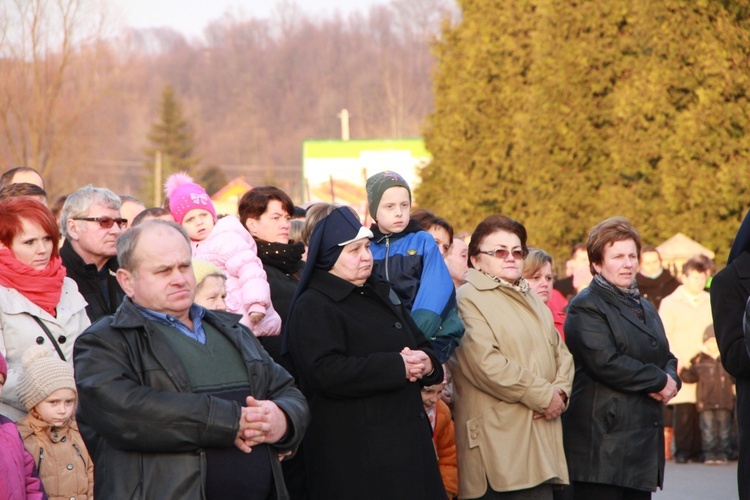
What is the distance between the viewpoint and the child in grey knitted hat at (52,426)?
194 inches

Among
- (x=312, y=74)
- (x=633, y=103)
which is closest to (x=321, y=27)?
(x=312, y=74)

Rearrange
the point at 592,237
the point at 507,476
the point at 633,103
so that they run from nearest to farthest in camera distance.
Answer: the point at 507,476, the point at 592,237, the point at 633,103

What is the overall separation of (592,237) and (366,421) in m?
2.28

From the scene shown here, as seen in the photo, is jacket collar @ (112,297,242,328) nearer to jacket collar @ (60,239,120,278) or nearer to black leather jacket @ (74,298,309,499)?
black leather jacket @ (74,298,309,499)

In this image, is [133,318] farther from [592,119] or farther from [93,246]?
[592,119]

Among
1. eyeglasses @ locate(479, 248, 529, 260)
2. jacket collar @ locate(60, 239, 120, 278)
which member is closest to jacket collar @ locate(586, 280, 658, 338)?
eyeglasses @ locate(479, 248, 529, 260)

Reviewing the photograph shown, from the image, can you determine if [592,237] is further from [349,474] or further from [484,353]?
[349,474]

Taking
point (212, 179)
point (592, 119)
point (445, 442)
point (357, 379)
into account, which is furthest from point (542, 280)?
point (212, 179)

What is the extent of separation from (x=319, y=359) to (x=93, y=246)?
5.61ft

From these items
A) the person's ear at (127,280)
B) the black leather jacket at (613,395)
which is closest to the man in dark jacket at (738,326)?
the black leather jacket at (613,395)

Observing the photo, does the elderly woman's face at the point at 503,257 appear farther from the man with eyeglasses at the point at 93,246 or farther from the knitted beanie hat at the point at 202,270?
the man with eyeglasses at the point at 93,246

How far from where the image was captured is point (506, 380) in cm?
611

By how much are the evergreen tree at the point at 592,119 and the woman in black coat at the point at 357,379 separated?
11760mm

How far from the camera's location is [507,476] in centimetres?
607
